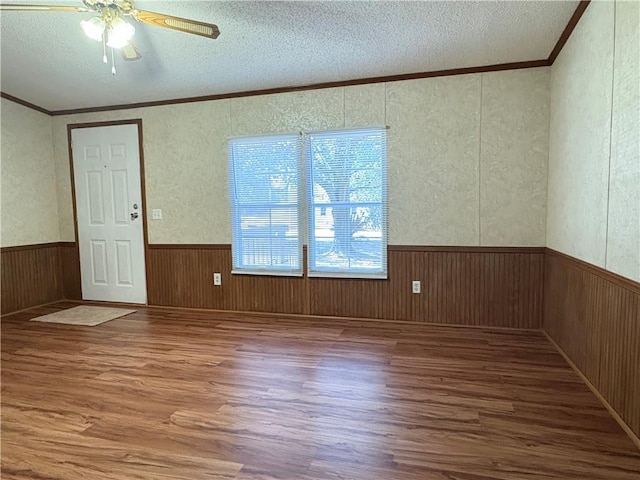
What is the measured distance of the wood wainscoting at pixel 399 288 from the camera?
3.54m

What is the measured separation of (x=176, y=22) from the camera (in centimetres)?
233

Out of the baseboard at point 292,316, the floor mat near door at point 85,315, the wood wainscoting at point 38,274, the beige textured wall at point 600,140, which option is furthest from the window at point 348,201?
the wood wainscoting at point 38,274

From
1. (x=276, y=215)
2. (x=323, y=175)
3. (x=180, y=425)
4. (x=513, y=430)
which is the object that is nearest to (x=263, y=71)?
(x=323, y=175)

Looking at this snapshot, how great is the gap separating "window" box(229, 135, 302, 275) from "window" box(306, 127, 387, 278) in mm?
174

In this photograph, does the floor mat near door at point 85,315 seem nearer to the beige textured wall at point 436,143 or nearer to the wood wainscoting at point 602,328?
the beige textured wall at point 436,143

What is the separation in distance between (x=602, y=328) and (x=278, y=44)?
293cm

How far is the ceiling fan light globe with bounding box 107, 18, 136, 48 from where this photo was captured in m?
2.32

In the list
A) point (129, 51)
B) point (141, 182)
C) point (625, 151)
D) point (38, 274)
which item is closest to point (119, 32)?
point (129, 51)

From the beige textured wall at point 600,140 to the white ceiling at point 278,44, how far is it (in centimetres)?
42

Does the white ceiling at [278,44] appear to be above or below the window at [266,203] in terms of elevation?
above

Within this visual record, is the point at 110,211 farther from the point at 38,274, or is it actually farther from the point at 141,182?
the point at 38,274

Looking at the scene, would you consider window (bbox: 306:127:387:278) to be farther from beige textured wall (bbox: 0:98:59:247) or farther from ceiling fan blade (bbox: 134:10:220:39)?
beige textured wall (bbox: 0:98:59:247)

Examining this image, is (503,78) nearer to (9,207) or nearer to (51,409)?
(51,409)

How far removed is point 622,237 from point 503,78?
1.96 meters
